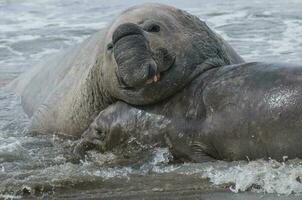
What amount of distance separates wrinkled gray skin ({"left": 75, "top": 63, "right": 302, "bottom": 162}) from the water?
0.37 feet

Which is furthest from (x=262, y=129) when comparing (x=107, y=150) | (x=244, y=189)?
(x=107, y=150)

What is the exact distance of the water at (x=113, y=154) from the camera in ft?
15.8

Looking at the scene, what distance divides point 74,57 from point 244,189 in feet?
12.0

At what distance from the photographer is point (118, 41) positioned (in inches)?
216

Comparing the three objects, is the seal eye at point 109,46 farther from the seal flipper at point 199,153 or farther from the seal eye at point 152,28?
the seal flipper at point 199,153

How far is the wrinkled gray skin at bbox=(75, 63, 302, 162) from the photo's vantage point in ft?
16.4

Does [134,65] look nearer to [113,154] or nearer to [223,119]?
[223,119]

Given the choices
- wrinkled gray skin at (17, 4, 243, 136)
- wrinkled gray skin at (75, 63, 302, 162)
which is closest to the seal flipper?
wrinkled gray skin at (75, 63, 302, 162)

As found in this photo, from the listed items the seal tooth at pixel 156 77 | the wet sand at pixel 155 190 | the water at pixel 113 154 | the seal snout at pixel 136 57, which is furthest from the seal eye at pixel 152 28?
the wet sand at pixel 155 190

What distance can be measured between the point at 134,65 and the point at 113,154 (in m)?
→ 0.85

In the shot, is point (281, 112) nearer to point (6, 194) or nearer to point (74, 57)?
point (6, 194)

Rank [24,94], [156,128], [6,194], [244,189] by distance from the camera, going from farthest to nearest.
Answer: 1. [24,94]
2. [156,128]
3. [6,194]
4. [244,189]

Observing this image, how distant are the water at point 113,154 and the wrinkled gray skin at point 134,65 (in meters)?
0.30

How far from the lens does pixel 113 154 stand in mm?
5844
